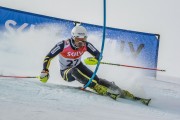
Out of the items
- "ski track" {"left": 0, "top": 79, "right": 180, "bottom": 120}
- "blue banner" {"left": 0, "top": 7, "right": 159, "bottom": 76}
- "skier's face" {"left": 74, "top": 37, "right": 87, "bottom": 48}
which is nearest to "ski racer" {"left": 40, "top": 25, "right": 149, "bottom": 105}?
"skier's face" {"left": 74, "top": 37, "right": 87, "bottom": 48}

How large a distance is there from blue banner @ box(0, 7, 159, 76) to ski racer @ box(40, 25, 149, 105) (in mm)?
1226

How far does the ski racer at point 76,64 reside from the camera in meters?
6.07

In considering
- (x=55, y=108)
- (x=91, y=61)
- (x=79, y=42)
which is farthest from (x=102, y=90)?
(x=55, y=108)

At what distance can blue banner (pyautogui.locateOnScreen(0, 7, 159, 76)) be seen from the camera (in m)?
7.66

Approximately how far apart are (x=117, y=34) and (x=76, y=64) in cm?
182

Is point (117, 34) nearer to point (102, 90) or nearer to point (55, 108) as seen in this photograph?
point (102, 90)

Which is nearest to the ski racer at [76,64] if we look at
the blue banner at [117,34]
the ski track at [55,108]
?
the ski track at [55,108]

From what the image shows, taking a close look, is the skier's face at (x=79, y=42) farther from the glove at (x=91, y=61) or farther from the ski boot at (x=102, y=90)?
the ski boot at (x=102, y=90)

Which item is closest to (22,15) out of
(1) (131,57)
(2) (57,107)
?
(1) (131,57)

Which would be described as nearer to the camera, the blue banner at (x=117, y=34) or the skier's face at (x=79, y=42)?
the skier's face at (x=79, y=42)

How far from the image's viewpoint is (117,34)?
26.3ft

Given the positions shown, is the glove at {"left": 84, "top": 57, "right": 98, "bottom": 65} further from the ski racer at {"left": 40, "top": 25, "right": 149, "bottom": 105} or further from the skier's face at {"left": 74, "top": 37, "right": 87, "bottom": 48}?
the skier's face at {"left": 74, "top": 37, "right": 87, "bottom": 48}

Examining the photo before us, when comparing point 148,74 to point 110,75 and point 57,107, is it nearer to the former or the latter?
point 110,75

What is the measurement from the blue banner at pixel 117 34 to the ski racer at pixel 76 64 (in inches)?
48.3
